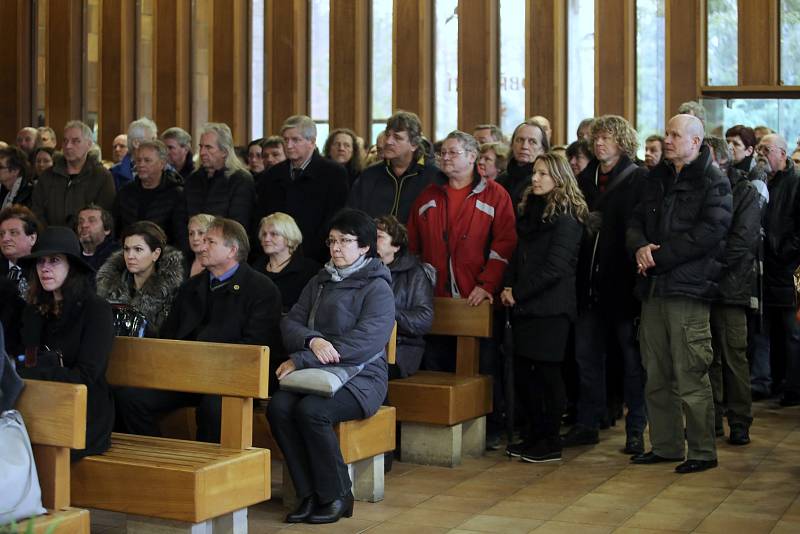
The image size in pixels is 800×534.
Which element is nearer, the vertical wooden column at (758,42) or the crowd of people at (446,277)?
the crowd of people at (446,277)

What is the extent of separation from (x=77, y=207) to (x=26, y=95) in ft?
22.2

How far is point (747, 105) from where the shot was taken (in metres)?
10.8

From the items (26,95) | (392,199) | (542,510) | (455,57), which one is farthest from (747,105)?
(26,95)

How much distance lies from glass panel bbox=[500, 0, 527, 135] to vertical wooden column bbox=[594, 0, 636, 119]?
2.53 feet

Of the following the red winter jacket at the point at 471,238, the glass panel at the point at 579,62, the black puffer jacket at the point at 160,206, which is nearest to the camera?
the red winter jacket at the point at 471,238

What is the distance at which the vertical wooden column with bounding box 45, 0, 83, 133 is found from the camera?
14312mm

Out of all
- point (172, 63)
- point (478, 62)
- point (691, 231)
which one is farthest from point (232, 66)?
point (691, 231)

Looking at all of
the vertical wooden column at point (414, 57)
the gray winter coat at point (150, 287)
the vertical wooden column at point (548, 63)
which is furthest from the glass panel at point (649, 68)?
the gray winter coat at point (150, 287)

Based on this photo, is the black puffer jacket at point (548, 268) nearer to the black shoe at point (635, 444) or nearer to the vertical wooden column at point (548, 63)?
the black shoe at point (635, 444)

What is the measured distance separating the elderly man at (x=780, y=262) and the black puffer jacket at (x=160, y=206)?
12.3ft

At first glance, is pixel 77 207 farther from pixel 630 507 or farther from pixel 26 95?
pixel 26 95

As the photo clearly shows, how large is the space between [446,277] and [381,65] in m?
5.84

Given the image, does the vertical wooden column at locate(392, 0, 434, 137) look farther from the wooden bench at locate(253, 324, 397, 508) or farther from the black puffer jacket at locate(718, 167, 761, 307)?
the wooden bench at locate(253, 324, 397, 508)

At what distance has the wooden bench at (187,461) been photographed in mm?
4617
